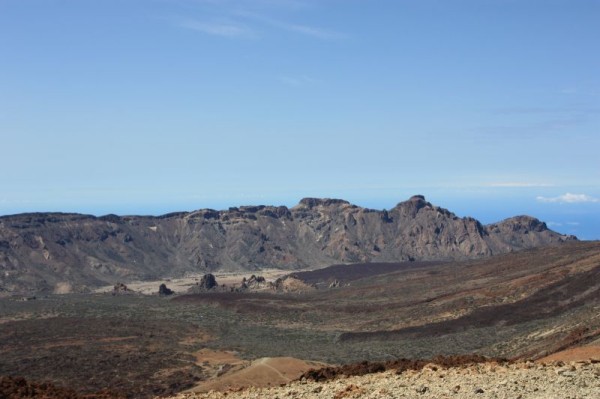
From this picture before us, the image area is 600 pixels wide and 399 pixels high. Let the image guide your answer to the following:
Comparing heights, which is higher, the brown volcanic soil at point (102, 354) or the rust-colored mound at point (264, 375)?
the rust-colored mound at point (264, 375)

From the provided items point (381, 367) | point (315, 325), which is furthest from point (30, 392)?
point (315, 325)

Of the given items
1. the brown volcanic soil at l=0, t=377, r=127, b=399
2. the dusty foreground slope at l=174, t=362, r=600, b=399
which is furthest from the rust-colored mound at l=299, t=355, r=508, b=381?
the brown volcanic soil at l=0, t=377, r=127, b=399

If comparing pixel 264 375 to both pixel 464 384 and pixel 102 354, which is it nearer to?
pixel 464 384

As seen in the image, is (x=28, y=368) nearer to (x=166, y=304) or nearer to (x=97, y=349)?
(x=97, y=349)

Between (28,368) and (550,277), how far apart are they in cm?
5942

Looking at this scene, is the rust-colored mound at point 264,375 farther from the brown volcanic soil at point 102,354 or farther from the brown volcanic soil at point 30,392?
the brown volcanic soil at point 30,392

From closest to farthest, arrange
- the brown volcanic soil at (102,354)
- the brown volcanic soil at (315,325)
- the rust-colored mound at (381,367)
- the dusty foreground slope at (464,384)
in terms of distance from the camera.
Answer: the dusty foreground slope at (464,384) < the rust-colored mound at (381,367) < the brown volcanic soil at (102,354) < the brown volcanic soil at (315,325)

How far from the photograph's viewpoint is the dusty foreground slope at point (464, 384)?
18.1 metres

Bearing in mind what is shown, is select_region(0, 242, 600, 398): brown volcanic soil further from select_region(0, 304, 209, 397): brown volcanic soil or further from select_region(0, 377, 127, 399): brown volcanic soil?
select_region(0, 377, 127, 399): brown volcanic soil

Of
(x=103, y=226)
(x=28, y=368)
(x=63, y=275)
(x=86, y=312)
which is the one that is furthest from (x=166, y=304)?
(x=103, y=226)

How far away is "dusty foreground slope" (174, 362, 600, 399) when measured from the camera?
18.1 metres

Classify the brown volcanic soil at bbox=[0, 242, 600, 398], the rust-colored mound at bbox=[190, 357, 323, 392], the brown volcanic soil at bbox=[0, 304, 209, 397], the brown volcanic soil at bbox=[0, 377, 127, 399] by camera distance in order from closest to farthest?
1. the brown volcanic soil at bbox=[0, 377, 127, 399]
2. the rust-colored mound at bbox=[190, 357, 323, 392]
3. the brown volcanic soil at bbox=[0, 304, 209, 397]
4. the brown volcanic soil at bbox=[0, 242, 600, 398]

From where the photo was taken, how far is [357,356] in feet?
197

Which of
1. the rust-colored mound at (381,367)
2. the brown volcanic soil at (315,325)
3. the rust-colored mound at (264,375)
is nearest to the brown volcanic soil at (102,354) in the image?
the brown volcanic soil at (315,325)
